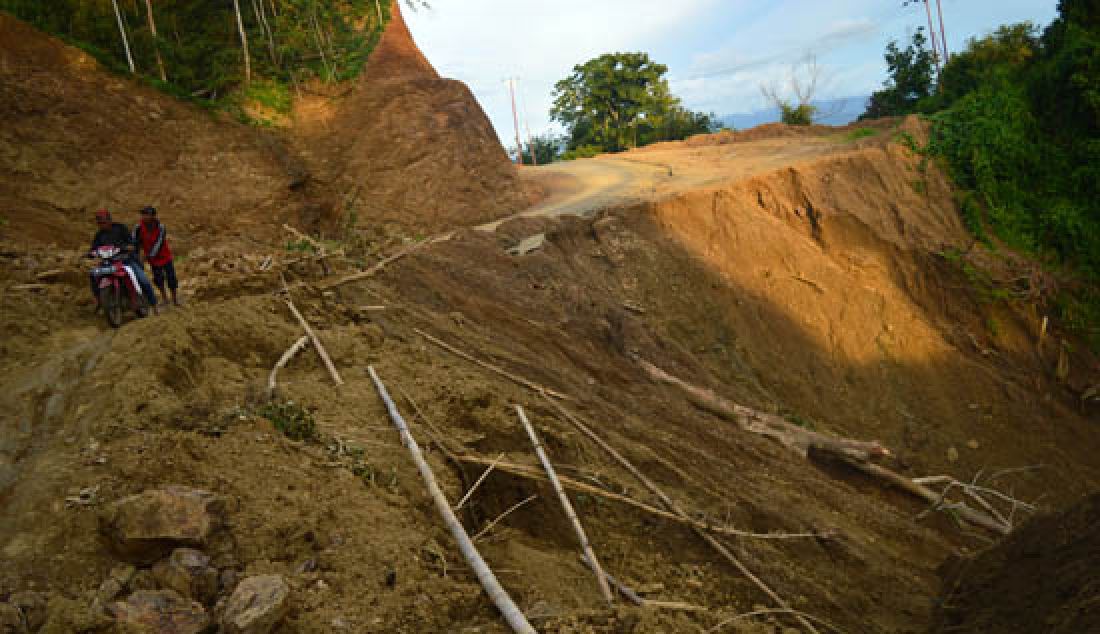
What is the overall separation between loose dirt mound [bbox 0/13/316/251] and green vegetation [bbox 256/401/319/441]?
25.3ft

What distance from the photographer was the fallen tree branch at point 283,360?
4179 mm

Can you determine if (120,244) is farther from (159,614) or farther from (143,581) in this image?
(159,614)

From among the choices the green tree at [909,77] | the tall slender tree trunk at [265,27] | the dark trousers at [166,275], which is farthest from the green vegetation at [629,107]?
the dark trousers at [166,275]

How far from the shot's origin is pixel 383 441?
13.4 feet

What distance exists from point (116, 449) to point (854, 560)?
544 cm

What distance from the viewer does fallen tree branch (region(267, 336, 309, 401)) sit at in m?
4.18

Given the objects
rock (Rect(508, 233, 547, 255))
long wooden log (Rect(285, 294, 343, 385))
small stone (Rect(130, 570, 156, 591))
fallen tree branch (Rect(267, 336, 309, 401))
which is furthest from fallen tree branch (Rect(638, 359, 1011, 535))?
small stone (Rect(130, 570, 156, 591))

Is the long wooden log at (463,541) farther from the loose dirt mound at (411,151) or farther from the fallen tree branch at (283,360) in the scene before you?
the loose dirt mound at (411,151)

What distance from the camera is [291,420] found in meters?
3.90

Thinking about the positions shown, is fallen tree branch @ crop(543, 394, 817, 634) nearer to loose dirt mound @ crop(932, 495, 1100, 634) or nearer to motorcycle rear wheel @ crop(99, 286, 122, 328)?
loose dirt mound @ crop(932, 495, 1100, 634)

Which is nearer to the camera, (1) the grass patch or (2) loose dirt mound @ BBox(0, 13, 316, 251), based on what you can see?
(2) loose dirt mound @ BBox(0, 13, 316, 251)

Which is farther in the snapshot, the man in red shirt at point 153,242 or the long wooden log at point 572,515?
the man in red shirt at point 153,242

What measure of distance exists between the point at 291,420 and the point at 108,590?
1471 mm

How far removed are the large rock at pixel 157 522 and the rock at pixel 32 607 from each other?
0.31m
